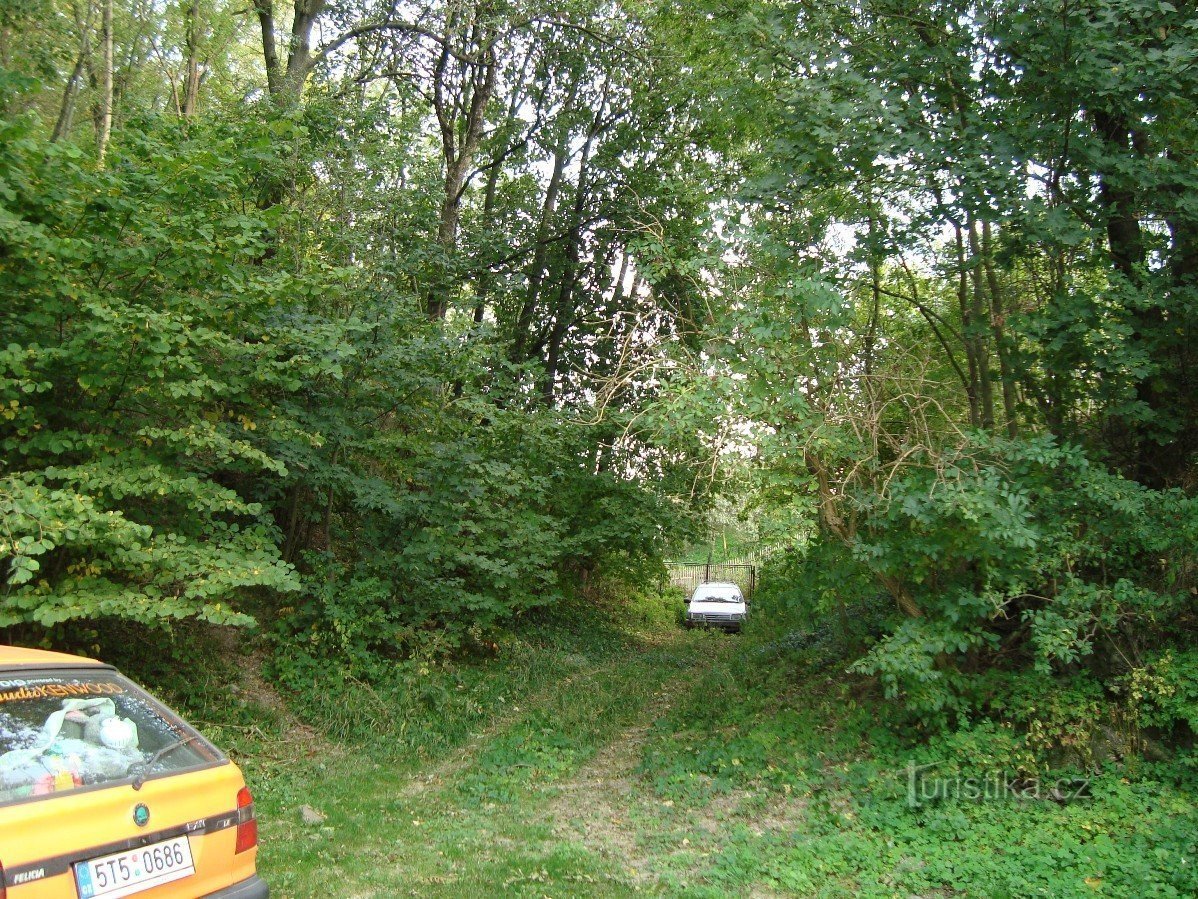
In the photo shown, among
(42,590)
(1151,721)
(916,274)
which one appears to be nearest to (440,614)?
(42,590)

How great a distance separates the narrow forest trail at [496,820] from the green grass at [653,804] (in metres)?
0.02

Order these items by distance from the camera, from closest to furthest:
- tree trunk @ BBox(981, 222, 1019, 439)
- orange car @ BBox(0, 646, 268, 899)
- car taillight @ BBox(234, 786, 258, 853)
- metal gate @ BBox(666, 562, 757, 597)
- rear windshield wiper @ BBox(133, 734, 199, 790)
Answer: orange car @ BBox(0, 646, 268, 899)
rear windshield wiper @ BBox(133, 734, 199, 790)
car taillight @ BBox(234, 786, 258, 853)
tree trunk @ BBox(981, 222, 1019, 439)
metal gate @ BBox(666, 562, 757, 597)

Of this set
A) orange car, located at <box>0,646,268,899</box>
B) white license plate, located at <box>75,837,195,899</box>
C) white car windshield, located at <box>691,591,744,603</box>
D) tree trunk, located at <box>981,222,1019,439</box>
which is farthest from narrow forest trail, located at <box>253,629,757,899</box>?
white car windshield, located at <box>691,591,744,603</box>

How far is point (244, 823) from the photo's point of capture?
377 cm

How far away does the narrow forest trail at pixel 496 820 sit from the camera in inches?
217

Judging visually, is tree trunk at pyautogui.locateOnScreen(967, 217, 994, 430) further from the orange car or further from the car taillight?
the orange car

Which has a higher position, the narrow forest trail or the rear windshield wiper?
the rear windshield wiper

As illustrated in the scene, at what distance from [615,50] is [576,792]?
44.9 feet

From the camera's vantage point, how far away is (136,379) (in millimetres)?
7113

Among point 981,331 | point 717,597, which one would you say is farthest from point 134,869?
point 717,597

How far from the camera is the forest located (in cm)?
625

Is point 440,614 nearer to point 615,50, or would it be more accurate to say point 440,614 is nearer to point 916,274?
point 916,274

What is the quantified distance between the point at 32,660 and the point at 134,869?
100 cm

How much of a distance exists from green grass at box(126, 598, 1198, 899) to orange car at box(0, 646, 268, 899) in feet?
5.97
